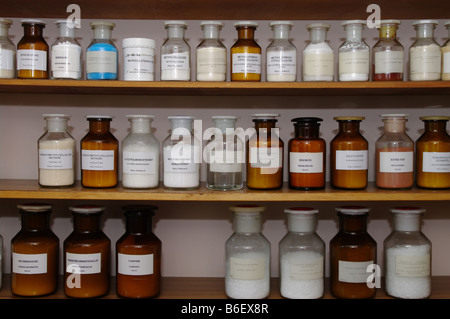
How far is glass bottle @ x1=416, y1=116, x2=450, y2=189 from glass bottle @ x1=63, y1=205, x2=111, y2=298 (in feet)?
2.98

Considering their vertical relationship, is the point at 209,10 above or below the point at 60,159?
above

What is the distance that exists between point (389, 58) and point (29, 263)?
1.12 meters

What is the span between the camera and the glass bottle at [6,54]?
1.36m

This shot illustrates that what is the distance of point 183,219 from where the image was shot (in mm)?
1612

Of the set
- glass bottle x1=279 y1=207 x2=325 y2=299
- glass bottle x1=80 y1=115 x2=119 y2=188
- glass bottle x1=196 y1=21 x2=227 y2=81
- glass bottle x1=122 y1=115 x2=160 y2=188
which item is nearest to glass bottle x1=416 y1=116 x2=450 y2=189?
glass bottle x1=279 y1=207 x2=325 y2=299

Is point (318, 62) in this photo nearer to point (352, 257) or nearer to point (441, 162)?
point (441, 162)

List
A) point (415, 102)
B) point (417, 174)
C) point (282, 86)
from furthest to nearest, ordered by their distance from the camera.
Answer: point (415, 102)
point (417, 174)
point (282, 86)

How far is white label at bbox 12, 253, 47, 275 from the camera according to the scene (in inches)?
53.6

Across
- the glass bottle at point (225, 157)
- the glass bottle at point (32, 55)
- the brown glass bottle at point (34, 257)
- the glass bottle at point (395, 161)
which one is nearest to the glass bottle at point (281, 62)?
the glass bottle at point (225, 157)

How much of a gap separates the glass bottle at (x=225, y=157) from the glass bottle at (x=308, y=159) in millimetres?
150

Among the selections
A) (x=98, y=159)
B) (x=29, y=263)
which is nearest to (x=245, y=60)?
(x=98, y=159)

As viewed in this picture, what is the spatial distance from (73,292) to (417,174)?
1.02 m
